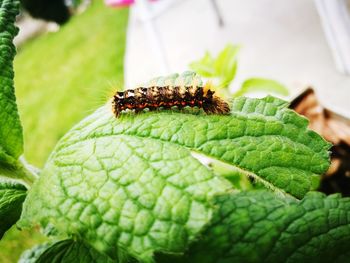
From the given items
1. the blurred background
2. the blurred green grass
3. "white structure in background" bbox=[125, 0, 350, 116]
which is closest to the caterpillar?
the blurred background

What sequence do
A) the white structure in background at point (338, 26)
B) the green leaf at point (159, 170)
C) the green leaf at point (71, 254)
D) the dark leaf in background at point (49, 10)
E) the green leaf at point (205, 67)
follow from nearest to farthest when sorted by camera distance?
the green leaf at point (159, 170), the green leaf at point (71, 254), the green leaf at point (205, 67), the white structure in background at point (338, 26), the dark leaf in background at point (49, 10)

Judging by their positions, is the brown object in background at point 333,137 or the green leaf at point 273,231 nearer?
the green leaf at point 273,231

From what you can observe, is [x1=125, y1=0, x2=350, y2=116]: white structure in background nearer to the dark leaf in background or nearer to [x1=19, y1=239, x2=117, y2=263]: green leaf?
[x1=19, y1=239, x2=117, y2=263]: green leaf

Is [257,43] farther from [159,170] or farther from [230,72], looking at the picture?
[159,170]

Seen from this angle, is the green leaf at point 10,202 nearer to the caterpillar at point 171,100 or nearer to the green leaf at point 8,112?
the green leaf at point 8,112

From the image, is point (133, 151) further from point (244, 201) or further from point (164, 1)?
point (164, 1)

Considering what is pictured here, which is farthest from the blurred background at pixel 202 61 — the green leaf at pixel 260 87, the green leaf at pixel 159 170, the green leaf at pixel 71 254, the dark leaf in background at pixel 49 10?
the dark leaf in background at pixel 49 10

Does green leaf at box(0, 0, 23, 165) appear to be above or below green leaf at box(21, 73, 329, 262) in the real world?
above
